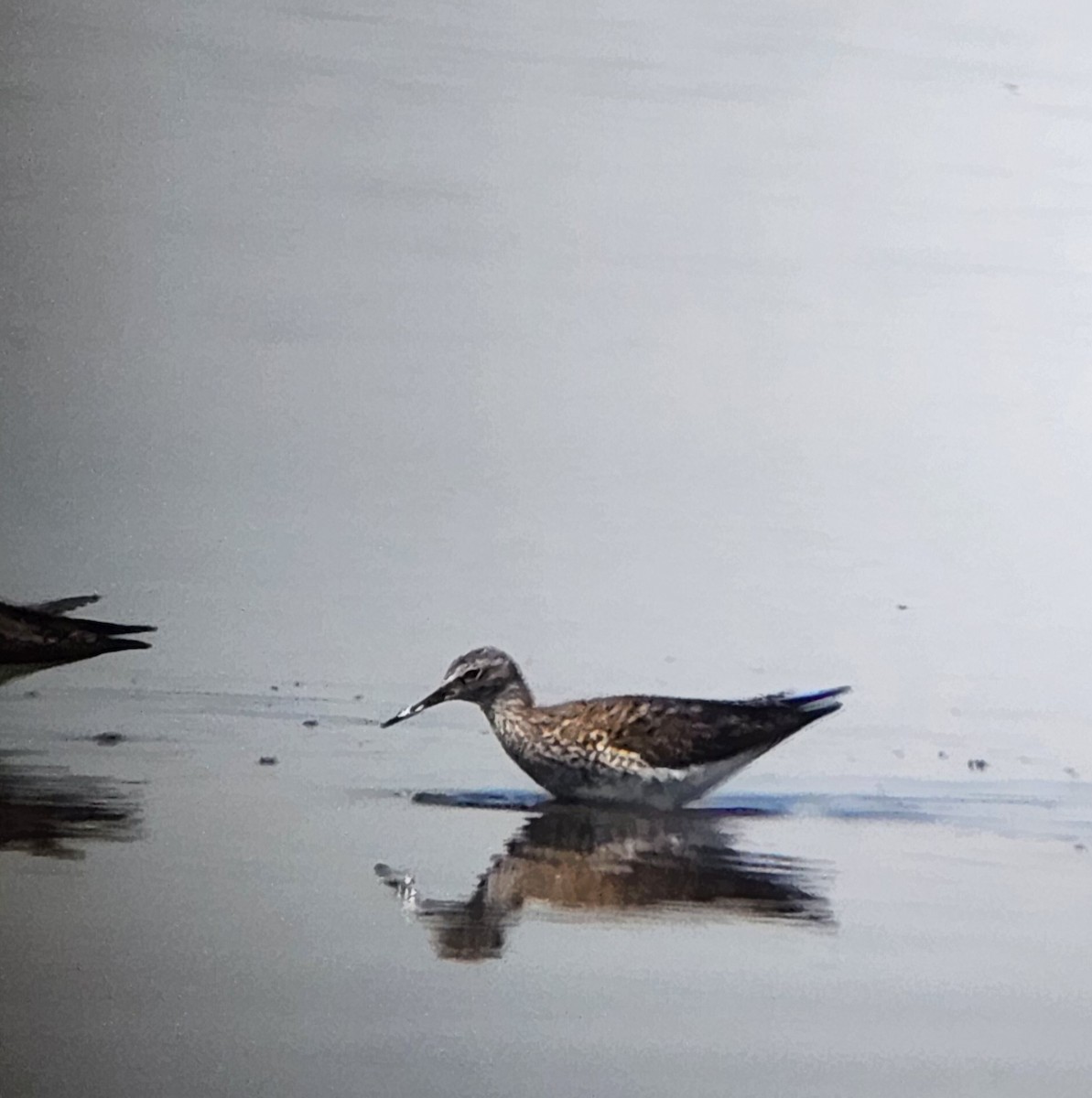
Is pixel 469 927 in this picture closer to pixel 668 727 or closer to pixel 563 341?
pixel 668 727

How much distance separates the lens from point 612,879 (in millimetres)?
1324

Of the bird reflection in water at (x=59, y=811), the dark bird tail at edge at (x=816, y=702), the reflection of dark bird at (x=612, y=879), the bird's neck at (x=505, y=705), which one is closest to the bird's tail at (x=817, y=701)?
the dark bird tail at edge at (x=816, y=702)

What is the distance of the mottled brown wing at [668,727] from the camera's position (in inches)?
52.5

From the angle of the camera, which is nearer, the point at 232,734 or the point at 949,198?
the point at 232,734

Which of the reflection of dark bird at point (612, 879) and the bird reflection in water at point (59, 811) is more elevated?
the bird reflection in water at point (59, 811)

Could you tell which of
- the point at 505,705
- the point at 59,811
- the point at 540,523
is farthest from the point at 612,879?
the point at 59,811

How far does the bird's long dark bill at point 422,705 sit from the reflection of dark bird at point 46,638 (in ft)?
0.97

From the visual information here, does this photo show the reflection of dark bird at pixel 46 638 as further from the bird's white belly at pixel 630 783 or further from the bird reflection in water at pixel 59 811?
the bird's white belly at pixel 630 783

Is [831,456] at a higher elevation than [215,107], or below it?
below

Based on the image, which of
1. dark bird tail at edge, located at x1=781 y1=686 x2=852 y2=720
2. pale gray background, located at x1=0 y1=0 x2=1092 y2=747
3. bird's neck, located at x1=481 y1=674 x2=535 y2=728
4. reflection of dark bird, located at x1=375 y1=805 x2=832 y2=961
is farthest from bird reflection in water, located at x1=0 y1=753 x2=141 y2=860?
dark bird tail at edge, located at x1=781 y1=686 x2=852 y2=720

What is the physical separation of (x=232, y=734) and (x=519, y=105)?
740 millimetres

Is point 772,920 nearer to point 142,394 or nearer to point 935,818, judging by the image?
point 935,818

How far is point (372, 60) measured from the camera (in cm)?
139

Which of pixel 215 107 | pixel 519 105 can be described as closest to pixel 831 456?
pixel 519 105
